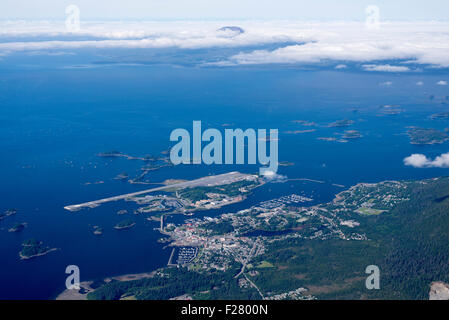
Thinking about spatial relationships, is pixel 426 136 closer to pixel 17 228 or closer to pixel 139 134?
pixel 139 134

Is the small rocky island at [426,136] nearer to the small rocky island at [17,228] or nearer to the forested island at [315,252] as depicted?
the forested island at [315,252]

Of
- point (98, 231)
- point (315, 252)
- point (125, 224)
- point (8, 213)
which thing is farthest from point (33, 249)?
point (315, 252)

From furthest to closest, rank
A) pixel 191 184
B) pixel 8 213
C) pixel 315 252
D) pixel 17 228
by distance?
pixel 191 184 → pixel 8 213 → pixel 17 228 → pixel 315 252

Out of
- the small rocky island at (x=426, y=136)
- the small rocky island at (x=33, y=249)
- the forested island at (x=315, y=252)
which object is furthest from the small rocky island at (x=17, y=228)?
the small rocky island at (x=426, y=136)

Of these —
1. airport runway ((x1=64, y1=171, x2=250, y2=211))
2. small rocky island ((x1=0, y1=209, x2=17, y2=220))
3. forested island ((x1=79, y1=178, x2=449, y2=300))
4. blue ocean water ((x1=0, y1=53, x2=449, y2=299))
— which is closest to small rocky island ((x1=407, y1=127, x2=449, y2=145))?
blue ocean water ((x1=0, y1=53, x2=449, y2=299))

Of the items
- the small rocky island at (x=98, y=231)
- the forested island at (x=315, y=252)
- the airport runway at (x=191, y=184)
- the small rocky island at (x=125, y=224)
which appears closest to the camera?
the forested island at (x=315, y=252)

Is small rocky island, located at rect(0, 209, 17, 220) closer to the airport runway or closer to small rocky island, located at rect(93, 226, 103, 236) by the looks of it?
the airport runway

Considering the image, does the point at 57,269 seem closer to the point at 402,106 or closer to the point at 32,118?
the point at 32,118

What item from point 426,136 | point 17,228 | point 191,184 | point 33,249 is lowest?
point 33,249

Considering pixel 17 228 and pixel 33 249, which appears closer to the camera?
pixel 33 249
